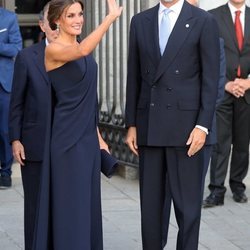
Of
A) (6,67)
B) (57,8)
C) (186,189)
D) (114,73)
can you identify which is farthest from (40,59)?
(114,73)

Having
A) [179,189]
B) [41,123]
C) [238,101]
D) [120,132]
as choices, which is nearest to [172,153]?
[179,189]

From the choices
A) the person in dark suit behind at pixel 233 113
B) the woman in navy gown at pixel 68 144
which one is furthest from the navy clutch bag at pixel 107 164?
the person in dark suit behind at pixel 233 113

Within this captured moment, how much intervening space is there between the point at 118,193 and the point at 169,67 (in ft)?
10.9

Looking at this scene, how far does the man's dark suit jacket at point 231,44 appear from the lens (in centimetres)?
869

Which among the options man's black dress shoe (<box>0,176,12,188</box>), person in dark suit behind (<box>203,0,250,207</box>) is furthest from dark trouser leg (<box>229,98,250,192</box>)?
man's black dress shoe (<box>0,176,12,188</box>)

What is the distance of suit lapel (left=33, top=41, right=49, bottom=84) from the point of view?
6287mm

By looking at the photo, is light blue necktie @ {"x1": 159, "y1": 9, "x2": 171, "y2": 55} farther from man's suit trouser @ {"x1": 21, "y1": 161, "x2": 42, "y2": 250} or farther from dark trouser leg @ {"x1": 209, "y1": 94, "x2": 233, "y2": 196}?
dark trouser leg @ {"x1": 209, "y1": 94, "x2": 233, "y2": 196}

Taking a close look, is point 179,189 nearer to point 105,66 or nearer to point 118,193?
point 118,193

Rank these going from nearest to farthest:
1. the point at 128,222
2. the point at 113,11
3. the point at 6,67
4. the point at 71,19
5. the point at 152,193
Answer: the point at 113,11
the point at 71,19
the point at 152,193
the point at 128,222
the point at 6,67

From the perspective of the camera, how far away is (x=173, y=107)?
627 centimetres

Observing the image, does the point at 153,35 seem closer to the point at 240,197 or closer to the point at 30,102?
the point at 30,102

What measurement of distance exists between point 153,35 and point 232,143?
298 cm

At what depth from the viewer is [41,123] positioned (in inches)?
248

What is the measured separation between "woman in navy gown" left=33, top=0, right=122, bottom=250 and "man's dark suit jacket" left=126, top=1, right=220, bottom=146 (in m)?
0.53
